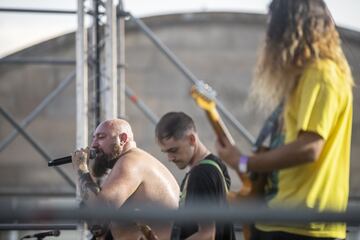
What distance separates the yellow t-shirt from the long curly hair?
0.15 ft

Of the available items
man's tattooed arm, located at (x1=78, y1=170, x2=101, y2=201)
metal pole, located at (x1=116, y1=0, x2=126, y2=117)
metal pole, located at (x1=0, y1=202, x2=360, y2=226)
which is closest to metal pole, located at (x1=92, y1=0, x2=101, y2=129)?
metal pole, located at (x1=116, y1=0, x2=126, y2=117)

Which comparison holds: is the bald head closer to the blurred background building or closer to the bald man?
the bald man

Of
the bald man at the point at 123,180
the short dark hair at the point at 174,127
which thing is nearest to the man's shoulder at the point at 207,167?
the short dark hair at the point at 174,127

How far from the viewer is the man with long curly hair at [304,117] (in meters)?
3.47

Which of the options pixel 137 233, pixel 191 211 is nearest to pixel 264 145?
pixel 191 211

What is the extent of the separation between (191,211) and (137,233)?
122 inches

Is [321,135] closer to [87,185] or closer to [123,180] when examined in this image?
[123,180]

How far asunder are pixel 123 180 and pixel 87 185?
282 millimetres

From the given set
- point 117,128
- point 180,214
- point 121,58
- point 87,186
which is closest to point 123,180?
point 87,186

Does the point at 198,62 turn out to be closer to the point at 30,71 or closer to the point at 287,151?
the point at 30,71

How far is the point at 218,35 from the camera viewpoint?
19172 millimetres

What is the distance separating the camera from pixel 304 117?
3.47m

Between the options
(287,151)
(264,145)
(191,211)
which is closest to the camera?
(191,211)

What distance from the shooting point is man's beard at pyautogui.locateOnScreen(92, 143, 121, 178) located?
5.92 m
